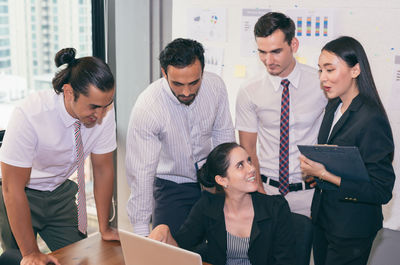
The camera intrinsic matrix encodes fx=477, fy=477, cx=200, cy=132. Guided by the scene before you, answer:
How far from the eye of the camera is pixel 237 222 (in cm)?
216

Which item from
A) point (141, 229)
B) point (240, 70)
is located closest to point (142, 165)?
point (141, 229)

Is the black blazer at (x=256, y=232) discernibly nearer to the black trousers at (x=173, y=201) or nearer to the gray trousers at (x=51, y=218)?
the black trousers at (x=173, y=201)

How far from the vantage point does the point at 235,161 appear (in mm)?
2230

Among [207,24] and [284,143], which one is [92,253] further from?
[207,24]

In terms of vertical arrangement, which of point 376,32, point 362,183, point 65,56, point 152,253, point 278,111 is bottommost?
point 152,253

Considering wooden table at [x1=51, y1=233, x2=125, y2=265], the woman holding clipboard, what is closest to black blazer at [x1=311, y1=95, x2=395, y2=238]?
the woman holding clipboard

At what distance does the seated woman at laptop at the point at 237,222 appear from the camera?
2.09 m

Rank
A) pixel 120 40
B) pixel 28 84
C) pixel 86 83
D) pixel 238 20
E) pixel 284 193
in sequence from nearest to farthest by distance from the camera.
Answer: pixel 86 83 < pixel 284 193 < pixel 238 20 < pixel 28 84 < pixel 120 40

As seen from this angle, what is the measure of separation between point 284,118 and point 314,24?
0.85m

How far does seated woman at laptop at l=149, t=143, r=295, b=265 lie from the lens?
2.09 m

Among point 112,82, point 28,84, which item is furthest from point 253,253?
point 28,84

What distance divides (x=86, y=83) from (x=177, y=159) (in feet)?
2.40

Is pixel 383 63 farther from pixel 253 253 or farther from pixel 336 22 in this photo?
pixel 253 253

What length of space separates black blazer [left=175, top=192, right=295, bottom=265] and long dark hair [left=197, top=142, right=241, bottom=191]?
0.39 feet
